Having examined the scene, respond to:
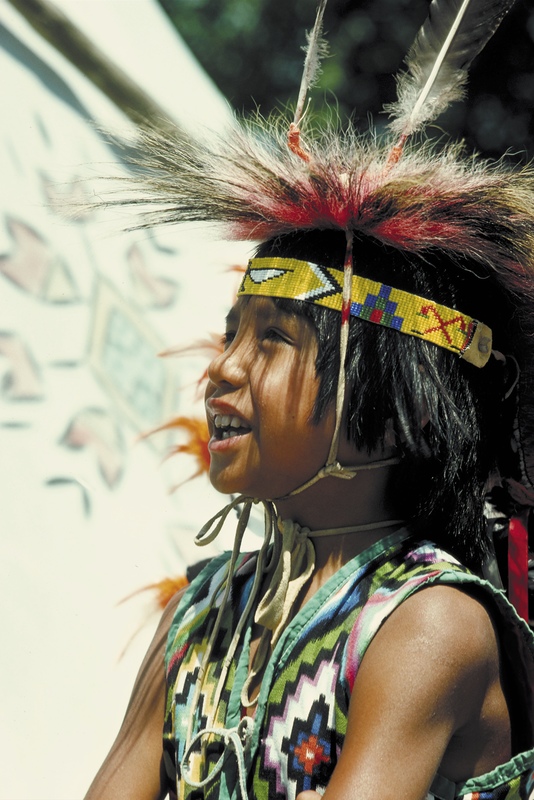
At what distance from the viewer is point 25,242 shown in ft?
8.65

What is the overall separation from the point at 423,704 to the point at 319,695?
0.19m

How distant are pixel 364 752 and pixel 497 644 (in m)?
0.28

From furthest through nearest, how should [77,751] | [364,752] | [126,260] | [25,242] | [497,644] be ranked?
[126,260] < [25,242] < [77,751] < [497,644] < [364,752]

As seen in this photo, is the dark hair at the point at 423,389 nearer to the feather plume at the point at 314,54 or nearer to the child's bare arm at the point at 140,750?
the feather plume at the point at 314,54

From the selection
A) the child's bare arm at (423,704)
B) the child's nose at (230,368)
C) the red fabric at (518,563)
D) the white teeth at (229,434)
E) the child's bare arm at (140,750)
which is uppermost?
the child's nose at (230,368)

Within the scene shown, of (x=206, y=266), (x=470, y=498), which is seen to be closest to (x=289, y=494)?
(x=470, y=498)

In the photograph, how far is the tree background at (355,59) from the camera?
20.4 ft

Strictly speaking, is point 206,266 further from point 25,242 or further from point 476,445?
point 476,445

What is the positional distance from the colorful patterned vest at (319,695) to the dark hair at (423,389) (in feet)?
0.30

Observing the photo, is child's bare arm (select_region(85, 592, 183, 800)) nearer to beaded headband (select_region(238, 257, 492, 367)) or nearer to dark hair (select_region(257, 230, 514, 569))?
dark hair (select_region(257, 230, 514, 569))

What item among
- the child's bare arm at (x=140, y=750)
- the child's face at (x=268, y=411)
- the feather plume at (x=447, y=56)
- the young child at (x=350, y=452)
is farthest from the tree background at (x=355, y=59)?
the child's bare arm at (x=140, y=750)

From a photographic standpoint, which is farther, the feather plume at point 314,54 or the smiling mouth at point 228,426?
the feather plume at point 314,54

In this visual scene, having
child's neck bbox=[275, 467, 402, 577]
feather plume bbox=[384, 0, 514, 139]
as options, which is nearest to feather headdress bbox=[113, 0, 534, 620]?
feather plume bbox=[384, 0, 514, 139]

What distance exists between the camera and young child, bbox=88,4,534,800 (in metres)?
1.46
